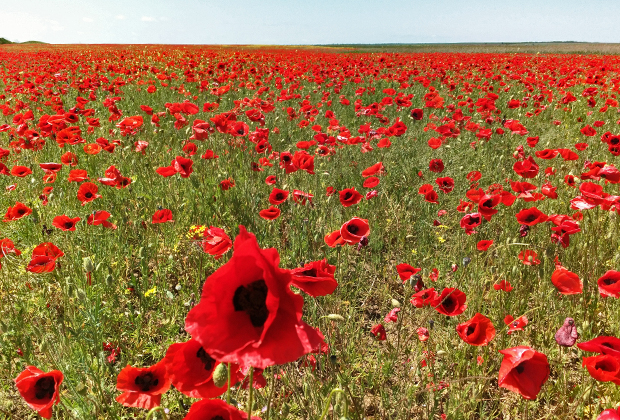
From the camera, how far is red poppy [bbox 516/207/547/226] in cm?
219

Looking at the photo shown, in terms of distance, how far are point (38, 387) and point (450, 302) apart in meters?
1.59

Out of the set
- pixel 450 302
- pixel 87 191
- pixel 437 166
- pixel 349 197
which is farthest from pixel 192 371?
pixel 437 166

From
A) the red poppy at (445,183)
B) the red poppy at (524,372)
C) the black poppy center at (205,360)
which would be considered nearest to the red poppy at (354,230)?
the red poppy at (524,372)

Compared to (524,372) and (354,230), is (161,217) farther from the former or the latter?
(524,372)

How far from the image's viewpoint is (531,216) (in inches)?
88.6

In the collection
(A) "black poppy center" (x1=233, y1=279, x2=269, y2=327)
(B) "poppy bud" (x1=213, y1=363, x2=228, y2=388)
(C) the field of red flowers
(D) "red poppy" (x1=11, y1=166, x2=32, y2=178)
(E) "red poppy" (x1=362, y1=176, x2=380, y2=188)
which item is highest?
(A) "black poppy center" (x1=233, y1=279, x2=269, y2=327)

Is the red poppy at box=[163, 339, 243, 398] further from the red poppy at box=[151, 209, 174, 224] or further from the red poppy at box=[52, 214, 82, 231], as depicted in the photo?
the red poppy at box=[151, 209, 174, 224]

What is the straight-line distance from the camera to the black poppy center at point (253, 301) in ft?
2.71

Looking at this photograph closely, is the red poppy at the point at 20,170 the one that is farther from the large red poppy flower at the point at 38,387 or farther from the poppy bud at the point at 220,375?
the poppy bud at the point at 220,375

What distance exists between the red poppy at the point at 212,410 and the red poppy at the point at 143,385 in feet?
1.03

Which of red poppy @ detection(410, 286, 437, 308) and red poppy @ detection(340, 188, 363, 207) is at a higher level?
red poppy @ detection(340, 188, 363, 207)

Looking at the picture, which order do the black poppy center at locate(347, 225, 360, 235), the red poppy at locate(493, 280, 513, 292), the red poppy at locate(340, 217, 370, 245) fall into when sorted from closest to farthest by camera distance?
1. the red poppy at locate(340, 217, 370, 245)
2. the black poppy center at locate(347, 225, 360, 235)
3. the red poppy at locate(493, 280, 513, 292)

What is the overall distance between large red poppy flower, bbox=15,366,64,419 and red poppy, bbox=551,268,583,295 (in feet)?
6.59

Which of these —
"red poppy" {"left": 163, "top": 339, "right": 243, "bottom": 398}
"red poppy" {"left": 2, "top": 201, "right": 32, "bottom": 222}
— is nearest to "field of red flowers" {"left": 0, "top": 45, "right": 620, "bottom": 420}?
"red poppy" {"left": 163, "top": 339, "right": 243, "bottom": 398}
